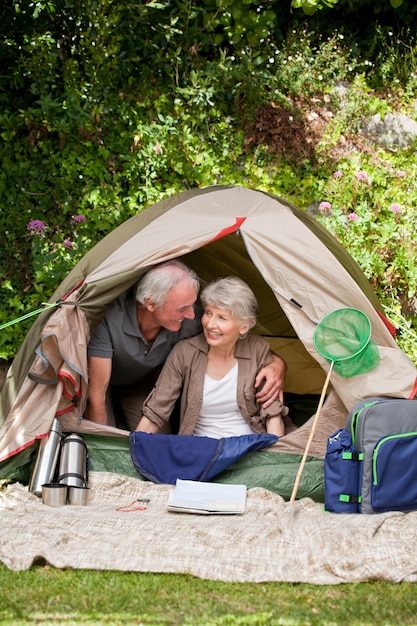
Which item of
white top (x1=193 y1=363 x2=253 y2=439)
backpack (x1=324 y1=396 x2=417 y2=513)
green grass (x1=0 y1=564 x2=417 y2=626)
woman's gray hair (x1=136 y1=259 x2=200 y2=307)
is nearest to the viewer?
green grass (x1=0 y1=564 x2=417 y2=626)

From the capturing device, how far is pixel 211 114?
618cm

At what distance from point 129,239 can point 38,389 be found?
2.59 feet

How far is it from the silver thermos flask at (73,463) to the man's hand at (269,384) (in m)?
0.83

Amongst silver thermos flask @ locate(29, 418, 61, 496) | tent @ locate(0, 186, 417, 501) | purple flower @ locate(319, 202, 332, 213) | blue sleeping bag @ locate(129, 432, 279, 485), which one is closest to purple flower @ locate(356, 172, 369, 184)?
purple flower @ locate(319, 202, 332, 213)

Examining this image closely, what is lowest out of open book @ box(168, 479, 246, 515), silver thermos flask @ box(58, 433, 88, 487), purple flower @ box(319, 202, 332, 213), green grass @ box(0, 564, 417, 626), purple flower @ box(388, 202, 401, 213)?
open book @ box(168, 479, 246, 515)

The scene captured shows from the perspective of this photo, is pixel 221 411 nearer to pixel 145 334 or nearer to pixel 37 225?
pixel 145 334

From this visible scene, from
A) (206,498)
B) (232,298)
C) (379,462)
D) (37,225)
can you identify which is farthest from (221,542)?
(37,225)

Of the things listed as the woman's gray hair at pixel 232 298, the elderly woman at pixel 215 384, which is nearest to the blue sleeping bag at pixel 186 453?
the elderly woman at pixel 215 384

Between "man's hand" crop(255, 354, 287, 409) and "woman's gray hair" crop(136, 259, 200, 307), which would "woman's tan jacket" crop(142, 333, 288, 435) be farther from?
"woman's gray hair" crop(136, 259, 200, 307)

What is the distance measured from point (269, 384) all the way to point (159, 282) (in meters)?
0.68

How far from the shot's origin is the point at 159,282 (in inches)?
143

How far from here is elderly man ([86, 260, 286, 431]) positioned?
366 centimetres

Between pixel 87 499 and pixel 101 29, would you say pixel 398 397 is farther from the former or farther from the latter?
pixel 101 29

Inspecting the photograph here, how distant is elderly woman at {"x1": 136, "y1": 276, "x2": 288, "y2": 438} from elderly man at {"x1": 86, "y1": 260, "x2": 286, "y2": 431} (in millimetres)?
67
